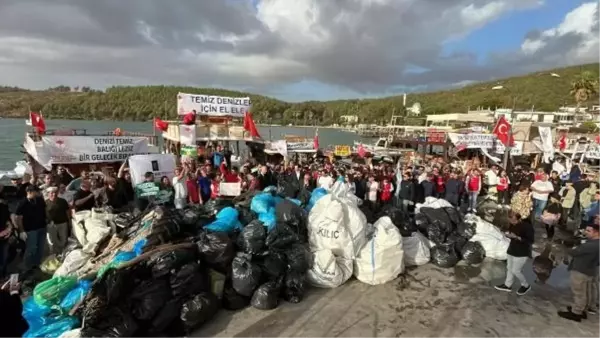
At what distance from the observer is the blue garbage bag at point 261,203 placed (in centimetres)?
532

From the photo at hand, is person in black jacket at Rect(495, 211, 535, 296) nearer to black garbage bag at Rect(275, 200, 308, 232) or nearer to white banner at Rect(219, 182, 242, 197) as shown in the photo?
black garbage bag at Rect(275, 200, 308, 232)

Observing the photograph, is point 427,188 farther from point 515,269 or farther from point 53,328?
point 53,328

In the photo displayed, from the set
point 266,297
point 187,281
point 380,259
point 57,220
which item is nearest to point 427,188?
point 380,259

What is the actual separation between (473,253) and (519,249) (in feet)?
3.69

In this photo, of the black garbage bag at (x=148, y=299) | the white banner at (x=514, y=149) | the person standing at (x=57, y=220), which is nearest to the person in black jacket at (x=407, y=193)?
the black garbage bag at (x=148, y=299)

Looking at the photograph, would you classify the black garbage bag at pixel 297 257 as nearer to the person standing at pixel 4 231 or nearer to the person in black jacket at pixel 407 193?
the person standing at pixel 4 231

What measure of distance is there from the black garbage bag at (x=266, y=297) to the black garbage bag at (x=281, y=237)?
0.54 metres

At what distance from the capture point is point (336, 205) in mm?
4891

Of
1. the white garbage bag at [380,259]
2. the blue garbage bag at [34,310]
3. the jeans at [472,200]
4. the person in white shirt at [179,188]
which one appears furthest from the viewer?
the jeans at [472,200]

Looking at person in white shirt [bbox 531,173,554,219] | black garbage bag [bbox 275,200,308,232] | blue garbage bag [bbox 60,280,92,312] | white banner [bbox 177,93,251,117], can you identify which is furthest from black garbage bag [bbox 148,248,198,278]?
white banner [bbox 177,93,251,117]

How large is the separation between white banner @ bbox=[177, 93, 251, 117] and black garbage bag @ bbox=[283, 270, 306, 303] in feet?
30.0

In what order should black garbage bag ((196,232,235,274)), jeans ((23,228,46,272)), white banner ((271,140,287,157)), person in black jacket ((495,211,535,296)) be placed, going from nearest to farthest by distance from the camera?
black garbage bag ((196,232,235,274)) → person in black jacket ((495,211,535,296)) → jeans ((23,228,46,272)) → white banner ((271,140,287,157))

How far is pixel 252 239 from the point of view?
444 centimetres

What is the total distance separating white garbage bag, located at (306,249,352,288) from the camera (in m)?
4.57
